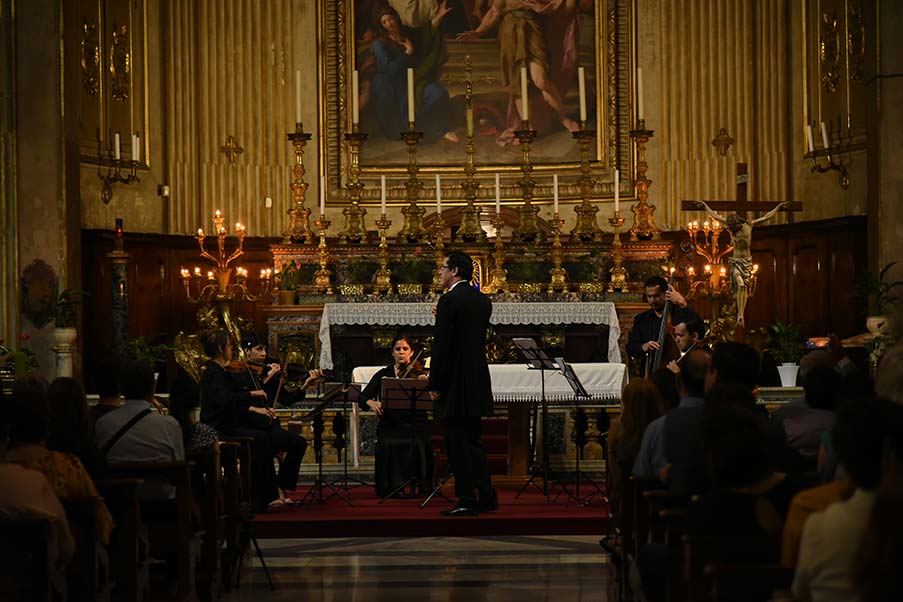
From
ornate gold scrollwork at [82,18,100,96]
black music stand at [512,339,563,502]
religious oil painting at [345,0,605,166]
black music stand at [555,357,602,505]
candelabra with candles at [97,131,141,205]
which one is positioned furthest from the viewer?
religious oil painting at [345,0,605,166]

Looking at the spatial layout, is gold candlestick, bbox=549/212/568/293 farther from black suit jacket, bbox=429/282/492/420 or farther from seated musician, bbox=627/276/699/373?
black suit jacket, bbox=429/282/492/420

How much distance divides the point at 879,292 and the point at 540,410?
3926 millimetres

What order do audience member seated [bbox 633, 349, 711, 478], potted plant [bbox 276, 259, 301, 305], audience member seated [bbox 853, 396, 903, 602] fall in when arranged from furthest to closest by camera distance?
potted plant [bbox 276, 259, 301, 305], audience member seated [bbox 633, 349, 711, 478], audience member seated [bbox 853, 396, 903, 602]

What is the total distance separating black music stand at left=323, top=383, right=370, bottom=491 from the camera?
11.2 m

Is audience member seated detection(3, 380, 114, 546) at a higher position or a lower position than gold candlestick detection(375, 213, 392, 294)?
lower

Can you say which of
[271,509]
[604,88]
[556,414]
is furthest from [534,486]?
[604,88]

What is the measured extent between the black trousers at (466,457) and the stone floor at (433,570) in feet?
1.33

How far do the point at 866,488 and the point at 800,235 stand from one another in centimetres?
1412

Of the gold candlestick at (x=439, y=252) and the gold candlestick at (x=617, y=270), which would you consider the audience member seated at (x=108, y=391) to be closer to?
the gold candlestick at (x=439, y=252)

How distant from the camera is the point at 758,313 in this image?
1822 centimetres

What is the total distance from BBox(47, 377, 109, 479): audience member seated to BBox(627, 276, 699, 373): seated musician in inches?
244

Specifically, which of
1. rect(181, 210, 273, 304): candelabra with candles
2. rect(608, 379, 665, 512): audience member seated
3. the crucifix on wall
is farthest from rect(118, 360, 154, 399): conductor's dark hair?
rect(181, 210, 273, 304): candelabra with candles

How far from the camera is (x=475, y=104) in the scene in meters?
19.6

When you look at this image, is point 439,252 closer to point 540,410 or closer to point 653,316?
point 540,410
